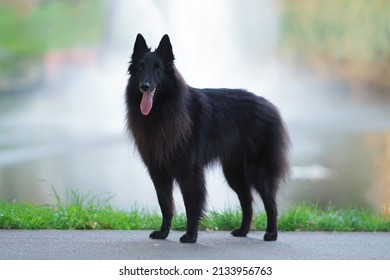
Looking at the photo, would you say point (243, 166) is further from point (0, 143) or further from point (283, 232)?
point (0, 143)

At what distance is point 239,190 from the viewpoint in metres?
5.75

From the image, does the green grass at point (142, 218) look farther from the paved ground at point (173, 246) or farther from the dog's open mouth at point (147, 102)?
the dog's open mouth at point (147, 102)

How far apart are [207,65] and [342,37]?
548cm

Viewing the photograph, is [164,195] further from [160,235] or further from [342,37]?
[342,37]

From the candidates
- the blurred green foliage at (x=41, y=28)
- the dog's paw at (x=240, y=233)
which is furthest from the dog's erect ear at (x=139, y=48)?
the blurred green foliage at (x=41, y=28)

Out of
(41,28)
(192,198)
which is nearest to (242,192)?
(192,198)

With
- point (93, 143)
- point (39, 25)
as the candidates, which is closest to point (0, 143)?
point (93, 143)

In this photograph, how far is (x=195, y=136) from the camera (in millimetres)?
5270

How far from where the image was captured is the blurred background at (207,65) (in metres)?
21.5

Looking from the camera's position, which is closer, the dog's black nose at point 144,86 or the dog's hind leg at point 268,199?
the dog's black nose at point 144,86

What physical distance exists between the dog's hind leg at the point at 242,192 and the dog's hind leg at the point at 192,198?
62 cm

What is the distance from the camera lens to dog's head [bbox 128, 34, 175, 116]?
4.94m

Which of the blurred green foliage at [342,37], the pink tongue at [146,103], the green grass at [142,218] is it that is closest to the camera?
the pink tongue at [146,103]

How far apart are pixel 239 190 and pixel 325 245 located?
83cm
